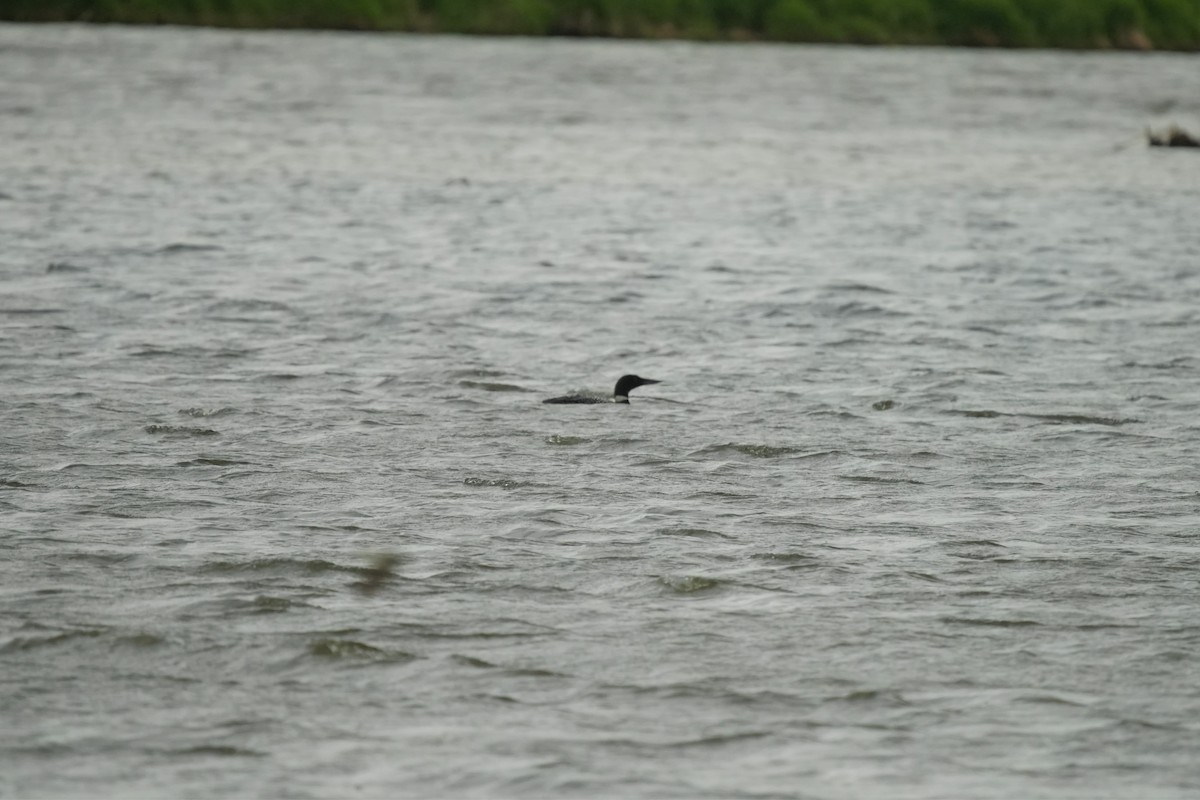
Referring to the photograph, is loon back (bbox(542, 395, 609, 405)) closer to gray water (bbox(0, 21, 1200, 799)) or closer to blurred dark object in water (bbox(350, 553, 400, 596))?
gray water (bbox(0, 21, 1200, 799))

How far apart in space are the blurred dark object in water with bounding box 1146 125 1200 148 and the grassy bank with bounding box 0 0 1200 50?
109 feet

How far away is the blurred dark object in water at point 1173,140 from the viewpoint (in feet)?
118

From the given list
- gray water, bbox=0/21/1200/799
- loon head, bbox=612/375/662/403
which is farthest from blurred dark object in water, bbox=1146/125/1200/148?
loon head, bbox=612/375/662/403

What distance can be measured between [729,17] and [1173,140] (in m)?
35.9

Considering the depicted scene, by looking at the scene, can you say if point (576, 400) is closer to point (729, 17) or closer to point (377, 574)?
point (377, 574)

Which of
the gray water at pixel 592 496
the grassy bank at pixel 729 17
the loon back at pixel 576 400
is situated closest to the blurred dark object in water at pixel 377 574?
the gray water at pixel 592 496

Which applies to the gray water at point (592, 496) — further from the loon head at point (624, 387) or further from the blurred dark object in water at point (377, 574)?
the loon head at point (624, 387)

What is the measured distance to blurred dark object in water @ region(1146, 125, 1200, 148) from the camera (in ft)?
118

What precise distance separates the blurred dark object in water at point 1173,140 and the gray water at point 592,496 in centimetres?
994

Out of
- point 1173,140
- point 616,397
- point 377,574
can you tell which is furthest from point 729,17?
point 377,574

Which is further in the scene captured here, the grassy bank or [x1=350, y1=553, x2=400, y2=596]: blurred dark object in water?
the grassy bank

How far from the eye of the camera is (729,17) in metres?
70.3

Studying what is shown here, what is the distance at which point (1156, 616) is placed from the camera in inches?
336

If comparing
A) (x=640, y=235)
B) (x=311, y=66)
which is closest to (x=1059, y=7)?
(x=311, y=66)
